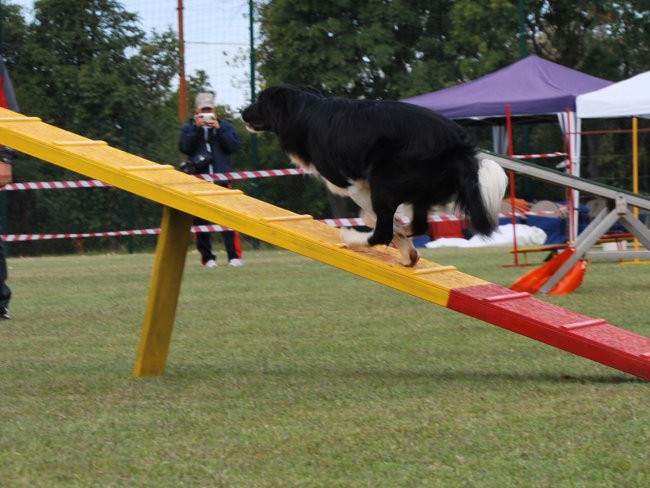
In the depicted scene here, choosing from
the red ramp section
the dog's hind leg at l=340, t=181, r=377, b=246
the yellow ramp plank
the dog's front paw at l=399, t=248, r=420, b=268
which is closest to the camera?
the dog's hind leg at l=340, t=181, r=377, b=246

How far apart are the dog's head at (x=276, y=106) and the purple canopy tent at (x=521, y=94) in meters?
7.97

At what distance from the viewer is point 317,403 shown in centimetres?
379

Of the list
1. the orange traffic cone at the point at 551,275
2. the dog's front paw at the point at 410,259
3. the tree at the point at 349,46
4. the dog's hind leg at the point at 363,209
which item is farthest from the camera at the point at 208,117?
the tree at the point at 349,46

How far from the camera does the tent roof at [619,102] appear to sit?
11.1m

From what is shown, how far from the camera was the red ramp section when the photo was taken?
3.99m

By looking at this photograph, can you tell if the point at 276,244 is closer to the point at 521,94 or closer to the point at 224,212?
the point at 224,212

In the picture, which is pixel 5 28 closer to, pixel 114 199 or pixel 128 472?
pixel 114 199

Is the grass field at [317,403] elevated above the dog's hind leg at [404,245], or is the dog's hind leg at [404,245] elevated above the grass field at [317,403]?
the dog's hind leg at [404,245]

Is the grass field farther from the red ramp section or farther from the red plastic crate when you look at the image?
the red plastic crate

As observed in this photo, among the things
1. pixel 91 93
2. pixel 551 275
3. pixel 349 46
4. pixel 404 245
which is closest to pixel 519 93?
pixel 551 275

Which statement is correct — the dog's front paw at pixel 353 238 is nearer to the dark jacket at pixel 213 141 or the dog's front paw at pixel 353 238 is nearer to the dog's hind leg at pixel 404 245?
the dog's hind leg at pixel 404 245

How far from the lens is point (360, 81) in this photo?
68.4 feet

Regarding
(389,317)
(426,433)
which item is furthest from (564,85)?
(426,433)

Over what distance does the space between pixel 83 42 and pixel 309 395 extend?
558 inches
